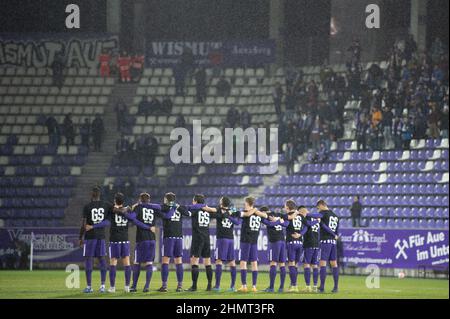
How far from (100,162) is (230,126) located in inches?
199

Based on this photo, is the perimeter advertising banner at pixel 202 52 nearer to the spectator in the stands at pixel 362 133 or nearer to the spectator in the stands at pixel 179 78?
the spectator in the stands at pixel 179 78

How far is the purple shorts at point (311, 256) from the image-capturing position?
2570 centimetres

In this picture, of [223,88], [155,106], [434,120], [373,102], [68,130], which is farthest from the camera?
[223,88]

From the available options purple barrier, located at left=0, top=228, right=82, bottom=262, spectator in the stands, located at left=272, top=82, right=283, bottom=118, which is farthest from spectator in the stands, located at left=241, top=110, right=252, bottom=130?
purple barrier, located at left=0, top=228, right=82, bottom=262

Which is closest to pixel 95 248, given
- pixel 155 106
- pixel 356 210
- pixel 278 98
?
pixel 356 210

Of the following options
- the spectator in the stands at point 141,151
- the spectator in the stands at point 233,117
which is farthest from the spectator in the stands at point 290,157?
the spectator in the stands at point 141,151

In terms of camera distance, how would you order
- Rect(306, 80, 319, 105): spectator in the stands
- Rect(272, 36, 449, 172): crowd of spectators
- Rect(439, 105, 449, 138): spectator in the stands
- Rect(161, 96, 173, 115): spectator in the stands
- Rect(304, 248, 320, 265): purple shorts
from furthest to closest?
Rect(161, 96, 173, 115): spectator in the stands < Rect(306, 80, 319, 105): spectator in the stands < Rect(272, 36, 449, 172): crowd of spectators < Rect(439, 105, 449, 138): spectator in the stands < Rect(304, 248, 320, 265): purple shorts

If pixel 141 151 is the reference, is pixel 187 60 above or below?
above

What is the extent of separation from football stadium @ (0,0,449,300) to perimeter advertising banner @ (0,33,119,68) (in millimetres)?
60

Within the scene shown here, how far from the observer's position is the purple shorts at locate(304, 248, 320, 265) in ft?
84.3

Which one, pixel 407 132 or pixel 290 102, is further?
pixel 290 102

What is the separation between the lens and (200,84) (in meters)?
43.6

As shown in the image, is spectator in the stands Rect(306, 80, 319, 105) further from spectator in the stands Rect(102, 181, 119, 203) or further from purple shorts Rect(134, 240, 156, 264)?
purple shorts Rect(134, 240, 156, 264)

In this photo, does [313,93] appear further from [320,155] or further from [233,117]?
[233,117]
